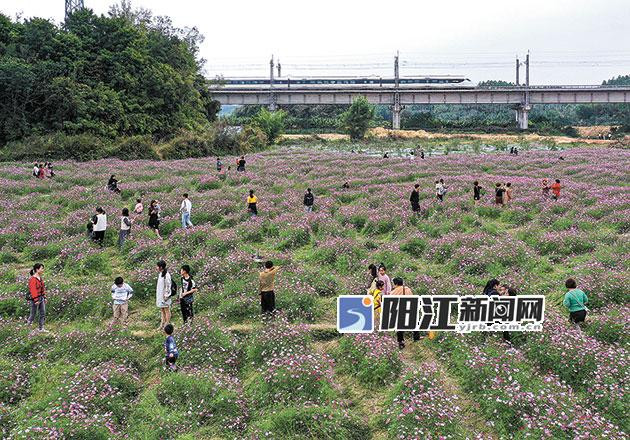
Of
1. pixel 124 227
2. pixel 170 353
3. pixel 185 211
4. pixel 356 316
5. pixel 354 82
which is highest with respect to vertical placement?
pixel 354 82

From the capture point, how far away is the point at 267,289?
473 inches

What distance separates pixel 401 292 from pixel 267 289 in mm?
3658

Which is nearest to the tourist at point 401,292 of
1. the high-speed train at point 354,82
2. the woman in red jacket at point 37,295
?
the woman in red jacket at point 37,295

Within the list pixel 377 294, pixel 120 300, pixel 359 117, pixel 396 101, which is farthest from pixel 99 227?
pixel 396 101

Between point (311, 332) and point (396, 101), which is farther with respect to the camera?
point (396, 101)

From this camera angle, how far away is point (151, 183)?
29.2m

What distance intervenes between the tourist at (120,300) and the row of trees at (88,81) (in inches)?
1551

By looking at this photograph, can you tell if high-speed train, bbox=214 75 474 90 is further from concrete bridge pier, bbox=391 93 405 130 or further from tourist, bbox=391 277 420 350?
tourist, bbox=391 277 420 350

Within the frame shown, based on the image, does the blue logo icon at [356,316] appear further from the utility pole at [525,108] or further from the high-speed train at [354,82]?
the utility pole at [525,108]

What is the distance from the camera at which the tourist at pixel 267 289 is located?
11836mm

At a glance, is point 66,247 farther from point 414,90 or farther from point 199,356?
point 414,90

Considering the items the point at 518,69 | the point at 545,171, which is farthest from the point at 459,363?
the point at 518,69

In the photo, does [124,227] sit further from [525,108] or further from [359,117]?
[525,108]

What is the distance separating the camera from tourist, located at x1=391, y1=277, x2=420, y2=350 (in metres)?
10.4
